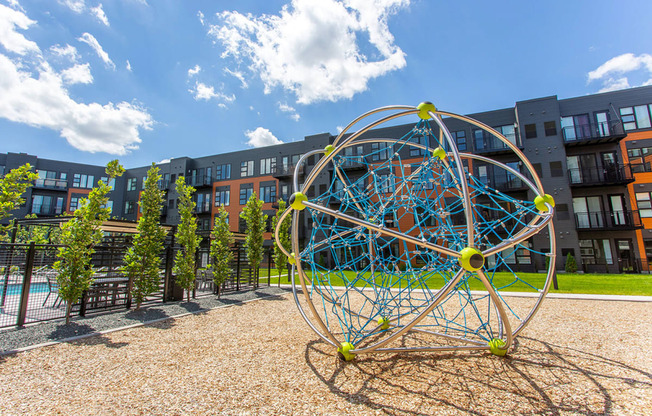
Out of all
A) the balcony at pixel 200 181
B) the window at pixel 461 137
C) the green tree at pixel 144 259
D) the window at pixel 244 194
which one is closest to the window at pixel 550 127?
the window at pixel 461 137

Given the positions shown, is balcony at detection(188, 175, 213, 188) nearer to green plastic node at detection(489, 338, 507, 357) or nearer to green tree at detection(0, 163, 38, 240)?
green tree at detection(0, 163, 38, 240)

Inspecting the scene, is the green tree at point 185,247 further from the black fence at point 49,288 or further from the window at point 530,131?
the window at point 530,131

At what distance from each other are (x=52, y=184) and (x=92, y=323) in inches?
1698

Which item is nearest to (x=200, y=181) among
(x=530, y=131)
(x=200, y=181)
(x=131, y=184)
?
(x=200, y=181)

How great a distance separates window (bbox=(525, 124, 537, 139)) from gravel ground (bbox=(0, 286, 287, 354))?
2691 cm

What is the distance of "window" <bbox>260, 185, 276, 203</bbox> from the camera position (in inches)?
1400

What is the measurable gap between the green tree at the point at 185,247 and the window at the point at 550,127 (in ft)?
92.4

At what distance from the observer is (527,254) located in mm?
24594

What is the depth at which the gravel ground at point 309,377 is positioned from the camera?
143 inches

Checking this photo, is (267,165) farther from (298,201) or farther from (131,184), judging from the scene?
(298,201)

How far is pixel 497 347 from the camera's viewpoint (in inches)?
204

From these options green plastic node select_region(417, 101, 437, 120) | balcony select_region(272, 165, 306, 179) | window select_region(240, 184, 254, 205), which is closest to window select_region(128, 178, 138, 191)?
window select_region(240, 184, 254, 205)

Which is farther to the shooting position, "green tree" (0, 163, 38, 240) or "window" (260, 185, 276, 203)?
"window" (260, 185, 276, 203)

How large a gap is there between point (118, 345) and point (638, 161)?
3427 cm
